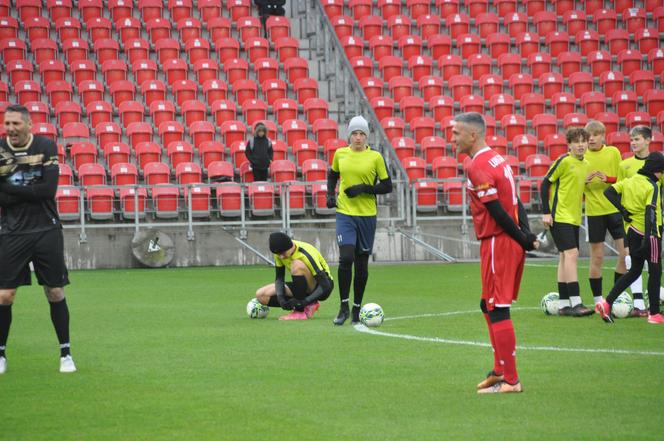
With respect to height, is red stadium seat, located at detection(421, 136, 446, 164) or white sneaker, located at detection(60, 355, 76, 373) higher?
red stadium seat, located at detection(421, 136, 446, 164)

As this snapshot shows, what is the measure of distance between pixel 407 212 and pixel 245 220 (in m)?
3.46

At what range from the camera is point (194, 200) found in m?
23.9

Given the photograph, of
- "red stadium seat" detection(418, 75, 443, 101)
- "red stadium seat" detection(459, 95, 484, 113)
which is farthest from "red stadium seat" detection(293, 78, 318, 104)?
"red stadium seat" detection(459, 95, 484, 113)

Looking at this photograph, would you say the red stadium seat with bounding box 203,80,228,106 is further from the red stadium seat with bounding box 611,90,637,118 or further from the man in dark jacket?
the red stadium seat with bounding box 611,90,637,118

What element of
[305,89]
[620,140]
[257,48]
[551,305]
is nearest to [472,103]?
[620,140]

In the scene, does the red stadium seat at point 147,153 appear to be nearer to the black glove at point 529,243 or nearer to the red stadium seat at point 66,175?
the red stadium seat at point 66,175

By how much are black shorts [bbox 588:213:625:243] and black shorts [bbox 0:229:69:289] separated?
22.0 feet

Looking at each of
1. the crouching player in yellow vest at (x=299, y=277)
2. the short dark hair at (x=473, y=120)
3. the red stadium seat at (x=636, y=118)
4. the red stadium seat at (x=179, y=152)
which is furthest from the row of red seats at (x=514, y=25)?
the short dark hair at (x=473, y=120)

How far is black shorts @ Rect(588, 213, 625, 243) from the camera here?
13.2 meters

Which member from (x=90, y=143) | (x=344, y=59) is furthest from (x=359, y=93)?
(x=90, y=143)

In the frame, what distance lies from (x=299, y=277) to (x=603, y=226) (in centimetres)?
360

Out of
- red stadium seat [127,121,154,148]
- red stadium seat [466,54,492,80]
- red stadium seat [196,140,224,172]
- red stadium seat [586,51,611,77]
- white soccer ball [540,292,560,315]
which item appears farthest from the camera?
red stadium seat [586,51,611,77]

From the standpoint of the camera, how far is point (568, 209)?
12742 millimetres

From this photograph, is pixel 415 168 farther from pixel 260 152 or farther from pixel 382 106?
pixel 260 152
